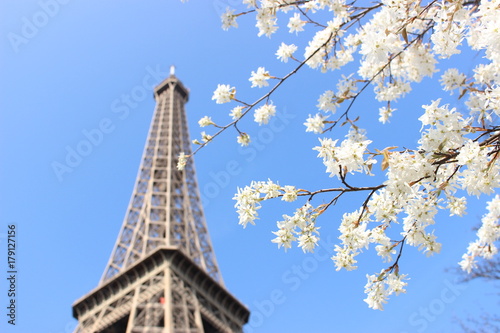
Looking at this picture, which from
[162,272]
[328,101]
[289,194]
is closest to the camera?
[289,194]

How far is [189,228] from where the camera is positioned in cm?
3647

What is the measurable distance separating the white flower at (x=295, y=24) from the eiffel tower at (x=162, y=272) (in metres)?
20.5

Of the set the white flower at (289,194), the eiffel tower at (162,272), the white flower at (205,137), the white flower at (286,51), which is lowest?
the white flower at (289,194)

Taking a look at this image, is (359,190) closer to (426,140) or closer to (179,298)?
(426,140)

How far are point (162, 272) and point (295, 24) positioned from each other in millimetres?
24816

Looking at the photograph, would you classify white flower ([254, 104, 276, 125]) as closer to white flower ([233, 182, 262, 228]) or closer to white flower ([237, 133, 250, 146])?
white flower ([237, 133, 250, 146])

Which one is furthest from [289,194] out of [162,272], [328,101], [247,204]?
[162,272]

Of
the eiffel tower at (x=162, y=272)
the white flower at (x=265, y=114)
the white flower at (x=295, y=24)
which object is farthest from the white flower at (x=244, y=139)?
the eiffel tower at (x=162, y=272)

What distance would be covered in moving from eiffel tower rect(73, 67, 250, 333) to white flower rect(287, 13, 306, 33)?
20.5 m

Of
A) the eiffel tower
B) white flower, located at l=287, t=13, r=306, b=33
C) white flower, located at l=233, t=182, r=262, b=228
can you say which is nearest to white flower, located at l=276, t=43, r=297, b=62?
white flower, located at l=287, t=13, r=306, b=33

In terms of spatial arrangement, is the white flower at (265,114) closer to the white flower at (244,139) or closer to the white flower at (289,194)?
the white flower at (244,139)

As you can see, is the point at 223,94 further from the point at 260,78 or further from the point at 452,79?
the point at 452,79

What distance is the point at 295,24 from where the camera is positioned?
4.73 m

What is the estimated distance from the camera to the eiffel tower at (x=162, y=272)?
25.7 m
